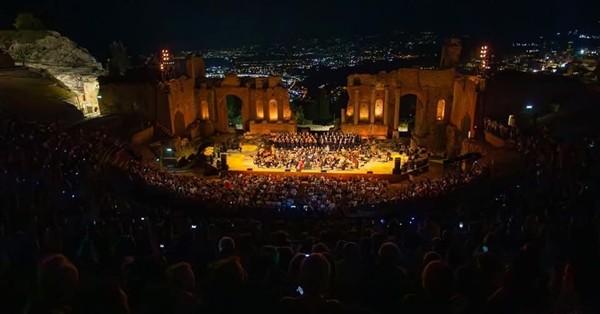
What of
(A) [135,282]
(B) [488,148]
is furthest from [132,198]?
(B) [488,148]

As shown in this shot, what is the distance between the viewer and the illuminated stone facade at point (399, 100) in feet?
113

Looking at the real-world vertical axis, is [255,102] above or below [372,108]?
above

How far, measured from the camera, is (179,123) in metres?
34.0

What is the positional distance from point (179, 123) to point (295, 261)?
2958 centimetres

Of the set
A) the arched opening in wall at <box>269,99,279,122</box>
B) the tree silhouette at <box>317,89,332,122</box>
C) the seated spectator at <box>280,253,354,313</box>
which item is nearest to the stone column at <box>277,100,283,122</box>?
the arched opening in wall at <box>269,99,279,122</box>

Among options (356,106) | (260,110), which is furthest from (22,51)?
(356,106)

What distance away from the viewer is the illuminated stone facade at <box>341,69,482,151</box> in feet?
113

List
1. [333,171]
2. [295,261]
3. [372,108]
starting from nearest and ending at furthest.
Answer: [295,261], [333,171], [372,108]

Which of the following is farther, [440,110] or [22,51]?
[22,51]

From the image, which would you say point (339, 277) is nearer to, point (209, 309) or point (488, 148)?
point (209, 309)

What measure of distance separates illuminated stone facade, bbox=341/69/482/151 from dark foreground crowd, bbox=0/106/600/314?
2062cm

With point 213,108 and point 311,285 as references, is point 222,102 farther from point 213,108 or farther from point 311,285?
point 311,285

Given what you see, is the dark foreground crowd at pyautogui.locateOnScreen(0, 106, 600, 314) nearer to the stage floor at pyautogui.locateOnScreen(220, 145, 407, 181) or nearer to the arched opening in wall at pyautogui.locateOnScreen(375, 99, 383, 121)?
the stage floor at pyautogui.locateOnScreen(220, 145, 407, 181)

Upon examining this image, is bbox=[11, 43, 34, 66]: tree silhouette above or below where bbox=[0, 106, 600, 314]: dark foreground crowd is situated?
above
